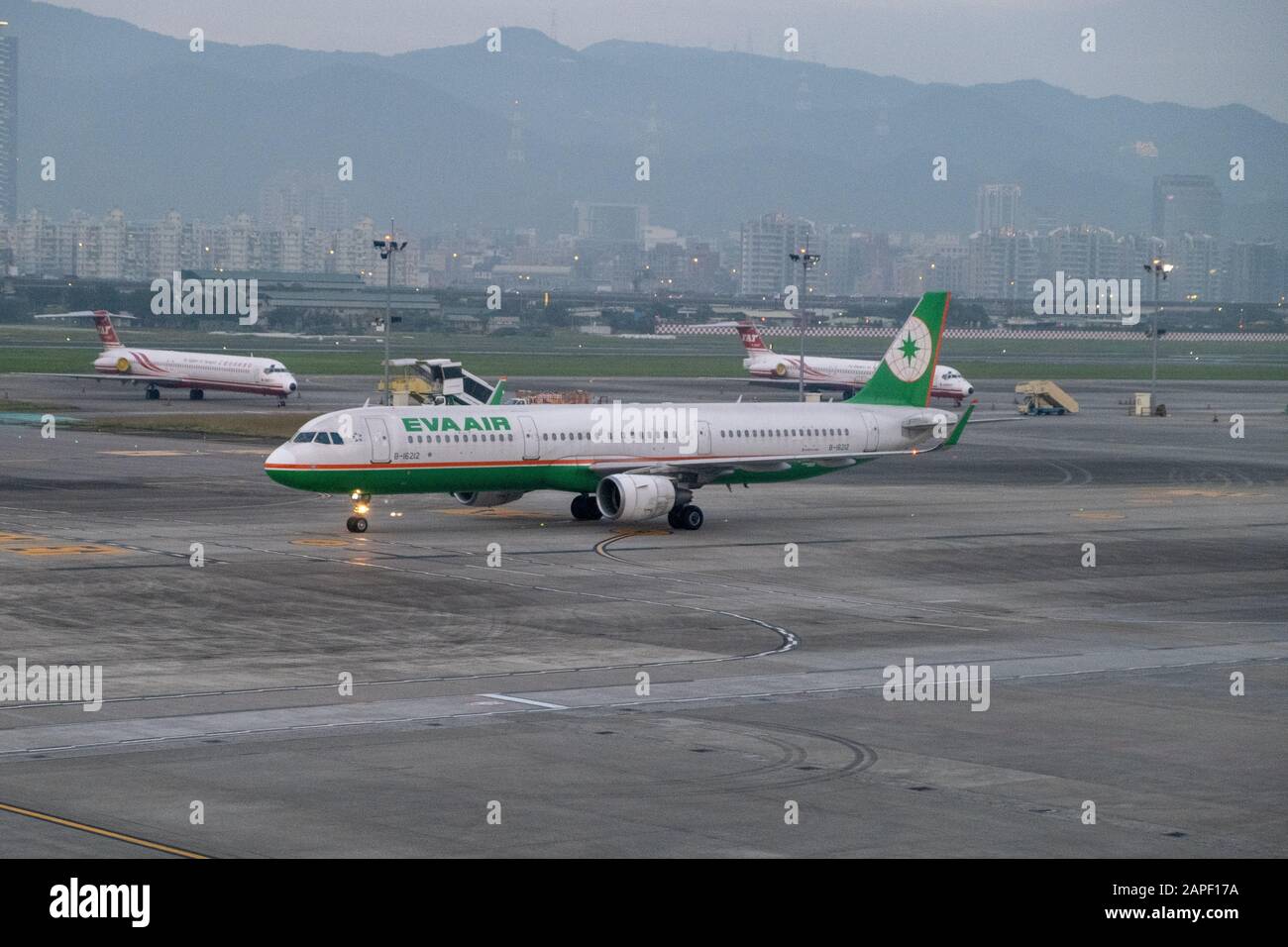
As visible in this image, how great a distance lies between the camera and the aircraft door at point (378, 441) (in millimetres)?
52188

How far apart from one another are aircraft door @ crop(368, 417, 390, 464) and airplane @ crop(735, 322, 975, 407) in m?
76.0

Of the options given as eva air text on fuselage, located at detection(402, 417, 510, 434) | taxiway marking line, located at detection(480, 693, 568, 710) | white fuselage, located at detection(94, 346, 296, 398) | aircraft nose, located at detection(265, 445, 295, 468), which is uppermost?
white fuselage, located at detection(94, 346, 296, 398)

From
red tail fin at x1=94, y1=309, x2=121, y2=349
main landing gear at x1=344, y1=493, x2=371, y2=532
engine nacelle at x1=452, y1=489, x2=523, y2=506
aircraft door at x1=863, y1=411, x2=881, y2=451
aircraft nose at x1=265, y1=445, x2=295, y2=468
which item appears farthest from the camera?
red tail fin at x1=94, y1=309, x2=121, y2=349

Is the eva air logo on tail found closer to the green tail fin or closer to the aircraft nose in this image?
the green tail fin

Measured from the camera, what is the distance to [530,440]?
54938 millimetres

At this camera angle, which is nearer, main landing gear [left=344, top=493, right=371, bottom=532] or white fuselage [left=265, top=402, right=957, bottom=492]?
white fuselage [left=265, top=402, right=957, bottom=492]

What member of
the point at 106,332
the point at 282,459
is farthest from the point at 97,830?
the point at 106,332

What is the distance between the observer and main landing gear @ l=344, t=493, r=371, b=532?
5388 cm

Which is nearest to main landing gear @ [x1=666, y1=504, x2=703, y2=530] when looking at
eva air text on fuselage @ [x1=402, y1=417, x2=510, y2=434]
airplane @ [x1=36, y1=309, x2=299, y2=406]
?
eva air text on fuselage @ [x1=402, y1=417, x2=510, y2=434]

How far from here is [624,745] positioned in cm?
2641
